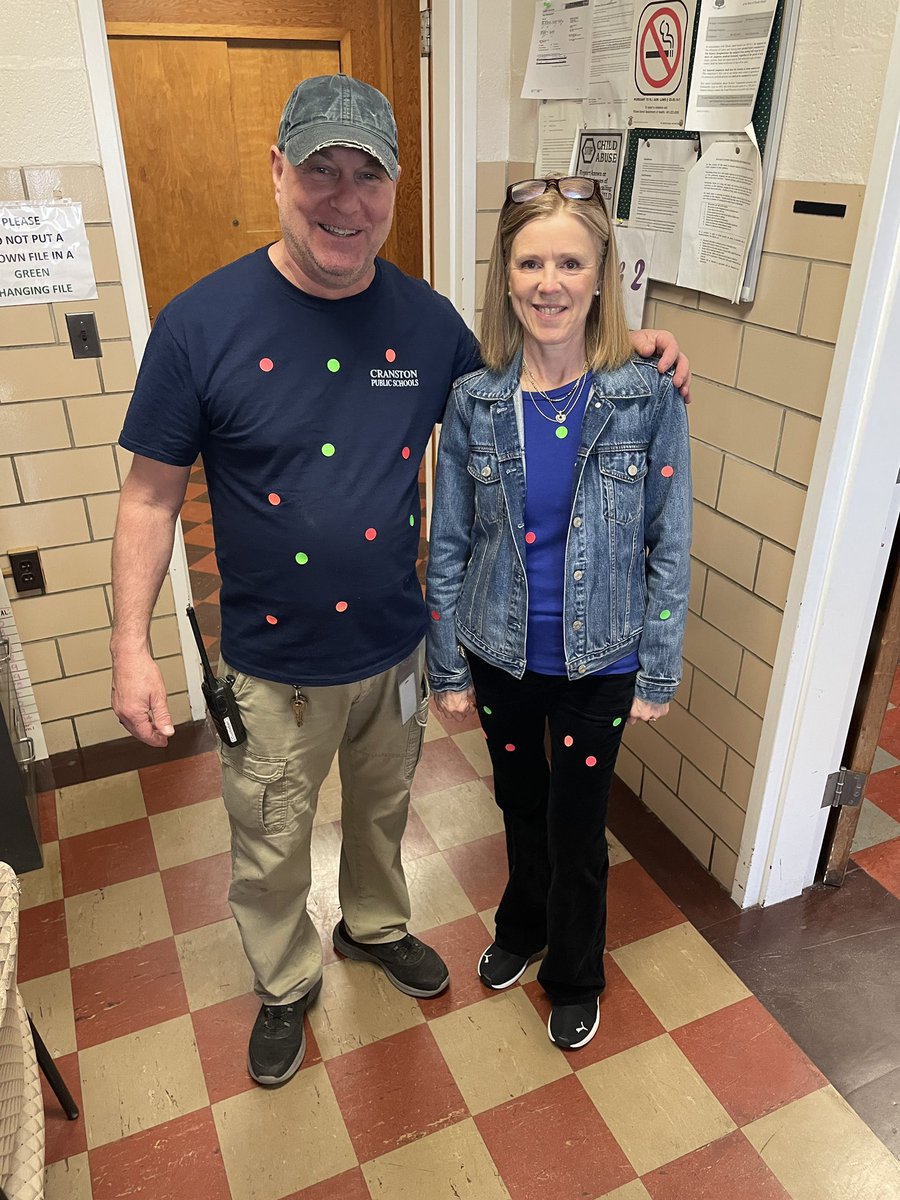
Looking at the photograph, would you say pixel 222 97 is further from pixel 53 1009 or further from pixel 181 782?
pixel 53 1009

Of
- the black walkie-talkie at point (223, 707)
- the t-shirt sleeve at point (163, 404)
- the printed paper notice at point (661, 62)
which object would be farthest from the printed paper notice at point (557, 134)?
the black walkie-talkie at point (223, 707)

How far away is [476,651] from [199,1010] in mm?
992

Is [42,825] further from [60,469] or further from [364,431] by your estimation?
[364,431]

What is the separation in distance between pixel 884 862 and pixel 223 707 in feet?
5.51

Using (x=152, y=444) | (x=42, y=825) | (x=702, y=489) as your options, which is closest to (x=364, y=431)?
(x=152, y=444)

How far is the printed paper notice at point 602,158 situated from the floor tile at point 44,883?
204 cm

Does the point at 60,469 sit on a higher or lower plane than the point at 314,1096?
higher

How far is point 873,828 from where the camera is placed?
233 cm

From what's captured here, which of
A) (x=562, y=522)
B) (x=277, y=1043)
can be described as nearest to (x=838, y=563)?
(x=562, y=522)

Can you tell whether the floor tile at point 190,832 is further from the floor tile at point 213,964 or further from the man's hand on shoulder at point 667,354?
the man's hand on shoulder at point 667,354

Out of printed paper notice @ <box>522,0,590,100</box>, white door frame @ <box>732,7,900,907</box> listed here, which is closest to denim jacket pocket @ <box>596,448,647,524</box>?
white door frame @ <box>732,7,900,907</box>

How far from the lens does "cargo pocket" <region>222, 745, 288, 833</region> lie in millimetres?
1562

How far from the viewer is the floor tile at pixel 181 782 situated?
246cm

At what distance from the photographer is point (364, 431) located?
55.2 inches
